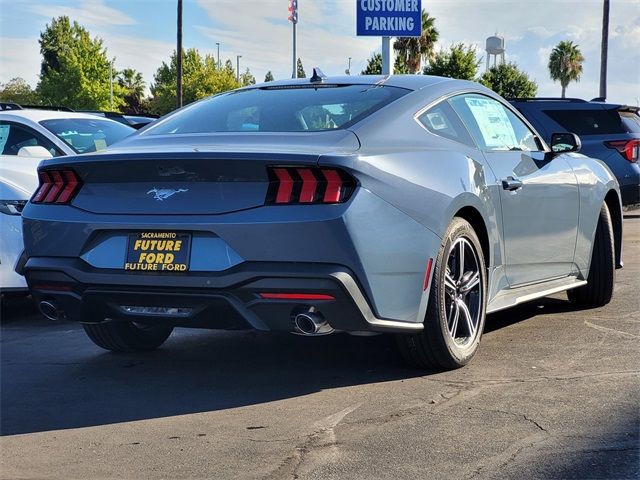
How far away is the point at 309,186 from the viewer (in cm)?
399

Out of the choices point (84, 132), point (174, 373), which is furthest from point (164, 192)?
point (84, 132)

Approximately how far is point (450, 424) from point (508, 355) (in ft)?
4.53

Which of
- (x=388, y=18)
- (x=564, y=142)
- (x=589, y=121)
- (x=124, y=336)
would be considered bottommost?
(x=124, y=336)

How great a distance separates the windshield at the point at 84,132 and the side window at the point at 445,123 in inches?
144

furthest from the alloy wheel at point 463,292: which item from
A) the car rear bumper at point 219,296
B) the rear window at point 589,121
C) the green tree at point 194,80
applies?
the green tree at point 194,80

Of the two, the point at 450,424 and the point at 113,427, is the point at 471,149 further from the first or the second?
the point at 113,427

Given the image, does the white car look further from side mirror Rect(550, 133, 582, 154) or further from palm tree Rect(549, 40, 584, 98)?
palm tree Rect(549, 40, 584, 98)

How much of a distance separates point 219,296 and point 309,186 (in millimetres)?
619

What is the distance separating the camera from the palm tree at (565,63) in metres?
91.3

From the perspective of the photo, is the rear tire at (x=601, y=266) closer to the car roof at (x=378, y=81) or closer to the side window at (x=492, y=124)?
the side window at (x=492, y=124)

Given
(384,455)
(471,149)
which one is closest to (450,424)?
(384,455)

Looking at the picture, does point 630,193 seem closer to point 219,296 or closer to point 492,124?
point 492,124

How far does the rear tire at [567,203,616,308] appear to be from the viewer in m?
6.57

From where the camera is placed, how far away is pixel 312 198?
156 inches
